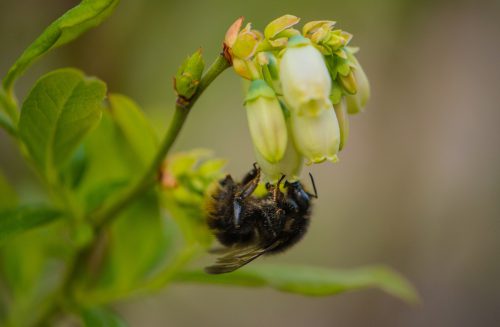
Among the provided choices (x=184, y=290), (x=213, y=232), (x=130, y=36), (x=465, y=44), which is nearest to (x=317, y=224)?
(x=184, y=290)

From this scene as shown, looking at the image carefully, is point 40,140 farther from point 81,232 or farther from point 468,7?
point 468,7

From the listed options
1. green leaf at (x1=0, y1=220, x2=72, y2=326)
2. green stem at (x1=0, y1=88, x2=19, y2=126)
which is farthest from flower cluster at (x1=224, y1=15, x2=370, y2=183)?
green leaf at (x1=0, y1=220, x2=72, y2=326)

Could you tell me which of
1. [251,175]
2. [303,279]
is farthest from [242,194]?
[303,279]

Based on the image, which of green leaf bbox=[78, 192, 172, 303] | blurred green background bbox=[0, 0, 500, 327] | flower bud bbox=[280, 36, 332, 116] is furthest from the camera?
blurred green background bbox=[0, 0, 500, 327]

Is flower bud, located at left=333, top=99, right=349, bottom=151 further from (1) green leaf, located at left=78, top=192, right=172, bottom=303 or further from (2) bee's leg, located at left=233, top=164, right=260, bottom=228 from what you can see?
(1) green leaf, located at left=78, top=192, right=172, bottom=303

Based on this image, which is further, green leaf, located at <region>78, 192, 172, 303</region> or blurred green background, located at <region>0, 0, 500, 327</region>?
blurred green background, located at <region>0, 0, 500, 327</region>

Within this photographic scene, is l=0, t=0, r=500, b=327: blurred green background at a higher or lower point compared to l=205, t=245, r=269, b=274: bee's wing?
lower
